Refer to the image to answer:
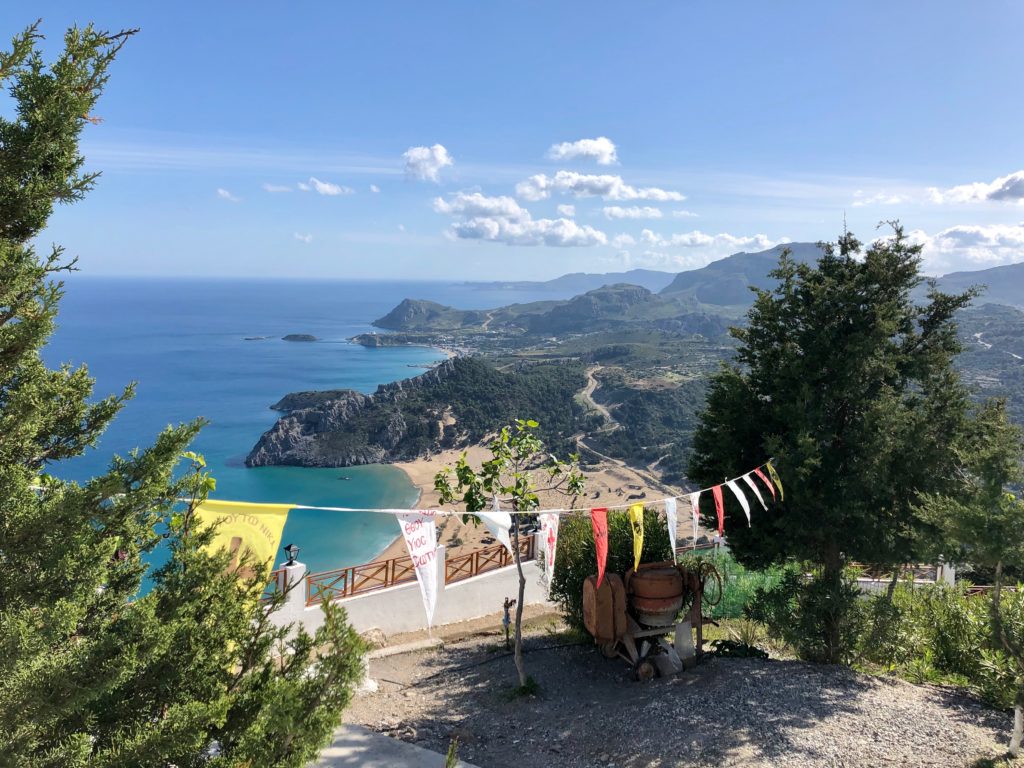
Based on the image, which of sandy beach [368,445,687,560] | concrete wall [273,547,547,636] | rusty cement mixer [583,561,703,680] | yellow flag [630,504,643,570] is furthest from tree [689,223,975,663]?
sandy beach [368,445,687,560]

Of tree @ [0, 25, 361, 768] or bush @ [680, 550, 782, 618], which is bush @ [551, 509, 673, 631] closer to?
bush @ [680, 550, 782, 618]

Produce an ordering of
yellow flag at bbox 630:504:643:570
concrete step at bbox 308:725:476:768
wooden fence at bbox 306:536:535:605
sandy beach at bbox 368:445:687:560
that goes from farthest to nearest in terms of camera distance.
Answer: sandy beach at bbox 368:445:687:560, wooden fence at bbox 306:536:535:605, yellow flag at bbox 630:504:643:570, concrete step at bbox 308:725:476:768

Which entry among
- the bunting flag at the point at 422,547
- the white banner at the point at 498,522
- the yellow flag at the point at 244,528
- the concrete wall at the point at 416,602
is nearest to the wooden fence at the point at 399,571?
the concrete wall at the point at 416,602

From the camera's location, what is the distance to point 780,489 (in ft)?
29.5

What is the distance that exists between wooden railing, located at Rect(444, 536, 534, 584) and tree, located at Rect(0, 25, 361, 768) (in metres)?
8.99

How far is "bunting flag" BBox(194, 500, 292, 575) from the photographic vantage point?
17.7ft

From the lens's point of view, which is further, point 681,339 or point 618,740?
point 681,339

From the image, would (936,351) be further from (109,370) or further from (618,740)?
(109,370)

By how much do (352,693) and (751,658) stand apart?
7415mm

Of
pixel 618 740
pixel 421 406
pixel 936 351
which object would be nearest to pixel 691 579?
pixel 618 740

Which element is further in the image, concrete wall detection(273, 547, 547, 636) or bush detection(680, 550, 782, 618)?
bush detection(680, 550, 782, 618)

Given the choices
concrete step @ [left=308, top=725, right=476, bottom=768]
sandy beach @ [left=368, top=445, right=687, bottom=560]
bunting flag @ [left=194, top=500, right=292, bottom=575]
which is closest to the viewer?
bunting flag @ [left=194, top=500, right=292, bottom=575]

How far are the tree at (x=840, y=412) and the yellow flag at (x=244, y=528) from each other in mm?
6716

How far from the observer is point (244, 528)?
550 cm
